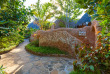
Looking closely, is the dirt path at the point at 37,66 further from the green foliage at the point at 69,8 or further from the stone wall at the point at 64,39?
the green foliage at the point at 69,8

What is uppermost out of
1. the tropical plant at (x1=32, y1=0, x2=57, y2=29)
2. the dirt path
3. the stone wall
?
the tropical plant at (x1=32, y1=0, x2=57, y2=29)

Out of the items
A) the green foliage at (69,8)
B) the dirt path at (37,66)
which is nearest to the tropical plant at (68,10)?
the green foliage at (69,8)

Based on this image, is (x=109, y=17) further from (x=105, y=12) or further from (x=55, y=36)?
(x=55, y=36)

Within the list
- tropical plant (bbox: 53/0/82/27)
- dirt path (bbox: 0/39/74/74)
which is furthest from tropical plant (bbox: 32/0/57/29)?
dirt path (bbox: 0/39/74/74)

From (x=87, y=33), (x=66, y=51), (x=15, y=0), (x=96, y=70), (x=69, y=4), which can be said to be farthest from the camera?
(x=69, y=4)

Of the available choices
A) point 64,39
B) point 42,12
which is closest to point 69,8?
point 42,12

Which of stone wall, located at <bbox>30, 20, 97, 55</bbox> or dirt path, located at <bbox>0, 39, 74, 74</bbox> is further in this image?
stone wall, located at <bbox>30, 20, 97, 55</bbox>

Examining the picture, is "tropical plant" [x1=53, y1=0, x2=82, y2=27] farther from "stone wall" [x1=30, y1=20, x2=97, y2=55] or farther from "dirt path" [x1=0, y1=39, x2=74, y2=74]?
"dirt path" [x1=0, y1=39, x2=74, y2=74]

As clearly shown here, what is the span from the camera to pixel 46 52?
222 inches

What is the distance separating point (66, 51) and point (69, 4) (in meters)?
14.9

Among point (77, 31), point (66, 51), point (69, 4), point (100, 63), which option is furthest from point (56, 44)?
point (69, 4)

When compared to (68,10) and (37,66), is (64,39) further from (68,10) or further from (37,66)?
(68,10)

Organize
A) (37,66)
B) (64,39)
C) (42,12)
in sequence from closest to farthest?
(37,66), (64,39), (42,12)

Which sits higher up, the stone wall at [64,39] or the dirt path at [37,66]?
the stone wall at [64,39]
